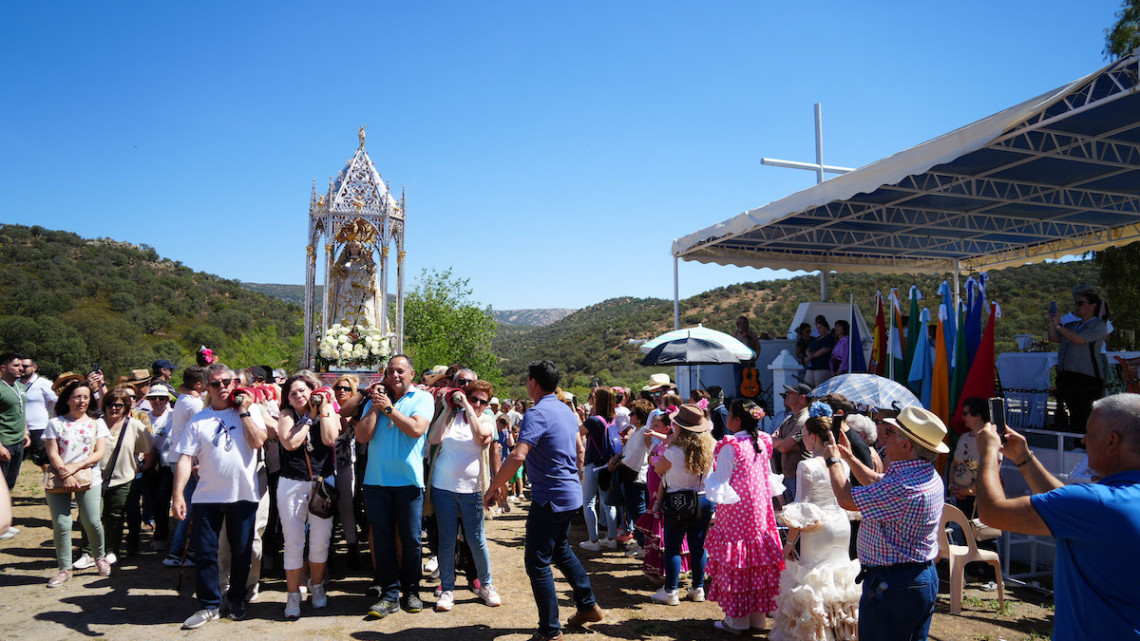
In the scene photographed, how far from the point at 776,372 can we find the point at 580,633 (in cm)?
739

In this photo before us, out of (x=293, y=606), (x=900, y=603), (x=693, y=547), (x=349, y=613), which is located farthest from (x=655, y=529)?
(x=900, y=603)

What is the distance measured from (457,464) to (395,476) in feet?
1.54

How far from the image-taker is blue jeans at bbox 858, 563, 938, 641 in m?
3.09

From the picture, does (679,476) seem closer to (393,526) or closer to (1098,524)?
(393,526)

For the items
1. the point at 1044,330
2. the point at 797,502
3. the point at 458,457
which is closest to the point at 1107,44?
the point at 1044,330

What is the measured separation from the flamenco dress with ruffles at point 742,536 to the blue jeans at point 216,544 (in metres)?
3.39

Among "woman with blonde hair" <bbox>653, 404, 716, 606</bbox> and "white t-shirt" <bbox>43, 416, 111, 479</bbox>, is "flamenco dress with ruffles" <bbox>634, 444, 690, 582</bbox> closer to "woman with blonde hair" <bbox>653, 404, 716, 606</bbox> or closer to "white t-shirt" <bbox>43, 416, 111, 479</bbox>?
"woman with blonde hair" <bbox>653, 404, 716, 606</bbox>

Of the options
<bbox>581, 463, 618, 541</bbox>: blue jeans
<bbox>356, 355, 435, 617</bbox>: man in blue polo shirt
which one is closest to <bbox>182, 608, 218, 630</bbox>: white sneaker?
<bbox>356, 355, 435, 617</bbox>: man in blue polo shirt

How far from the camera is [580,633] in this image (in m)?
4.86

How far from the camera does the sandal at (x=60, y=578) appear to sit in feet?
18.9

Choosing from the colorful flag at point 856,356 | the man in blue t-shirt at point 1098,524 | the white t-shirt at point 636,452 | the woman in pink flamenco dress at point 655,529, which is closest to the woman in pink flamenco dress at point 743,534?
the woman in pink flamenco dress at point 655,529

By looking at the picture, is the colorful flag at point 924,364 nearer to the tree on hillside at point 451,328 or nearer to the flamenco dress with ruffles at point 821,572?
the flamenco dress with ruffles at point 821,572

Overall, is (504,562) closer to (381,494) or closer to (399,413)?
(381,494)

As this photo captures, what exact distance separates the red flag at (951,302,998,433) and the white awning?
6.96 ft
